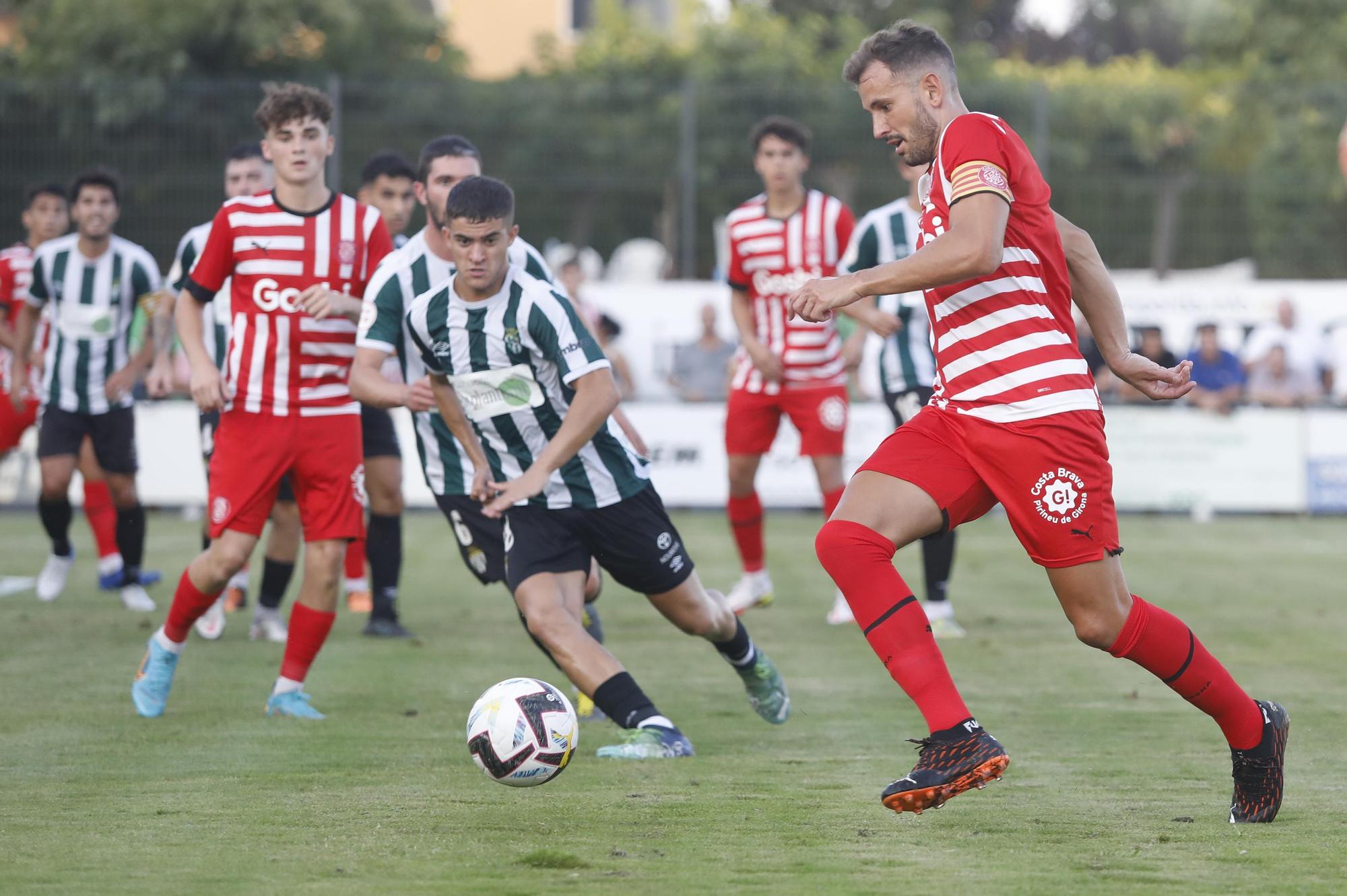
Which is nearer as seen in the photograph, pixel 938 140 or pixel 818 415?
pixel 938 140

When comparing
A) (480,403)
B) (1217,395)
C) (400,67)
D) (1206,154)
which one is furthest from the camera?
(400,67)

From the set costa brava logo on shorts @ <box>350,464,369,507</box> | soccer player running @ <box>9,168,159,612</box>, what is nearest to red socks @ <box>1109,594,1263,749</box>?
costa brava logo on shorts @ <box>350,464,369,507</box>

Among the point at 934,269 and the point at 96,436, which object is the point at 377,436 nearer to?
the point at 96,436

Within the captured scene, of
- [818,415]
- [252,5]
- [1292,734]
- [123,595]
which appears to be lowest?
[123,595]

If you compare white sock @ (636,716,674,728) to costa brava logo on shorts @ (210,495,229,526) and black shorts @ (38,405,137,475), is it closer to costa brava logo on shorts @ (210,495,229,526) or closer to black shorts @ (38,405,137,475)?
costa brava logo on shorts @ (210,495,229,526)

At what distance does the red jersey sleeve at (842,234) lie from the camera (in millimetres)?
9703

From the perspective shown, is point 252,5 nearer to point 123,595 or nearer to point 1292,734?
point 123,595

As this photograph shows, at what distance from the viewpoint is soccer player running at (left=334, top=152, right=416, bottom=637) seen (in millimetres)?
8984

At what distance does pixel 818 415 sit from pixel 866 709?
303cm

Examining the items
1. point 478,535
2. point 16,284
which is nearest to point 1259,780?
point 478,535

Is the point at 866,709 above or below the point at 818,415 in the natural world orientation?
below

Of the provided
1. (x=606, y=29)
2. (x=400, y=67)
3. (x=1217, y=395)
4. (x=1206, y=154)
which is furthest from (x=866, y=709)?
(x=606, y=29)

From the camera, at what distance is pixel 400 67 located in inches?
1170

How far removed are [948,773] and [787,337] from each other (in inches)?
220
